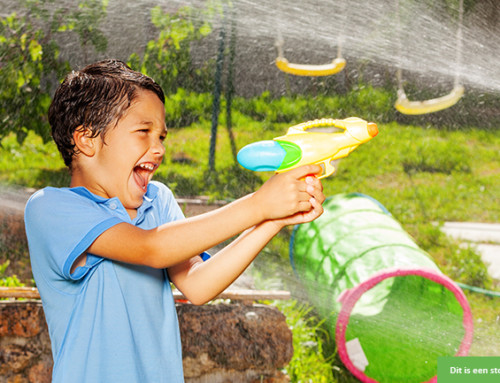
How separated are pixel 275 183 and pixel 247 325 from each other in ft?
4.44

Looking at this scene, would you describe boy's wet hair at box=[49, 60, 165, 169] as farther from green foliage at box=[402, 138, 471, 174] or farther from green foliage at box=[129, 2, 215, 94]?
green foliage at box=[402, 138, 471, 174]

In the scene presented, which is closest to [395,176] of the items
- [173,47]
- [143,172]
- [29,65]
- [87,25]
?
[173,47]

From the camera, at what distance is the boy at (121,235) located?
94 centimetres

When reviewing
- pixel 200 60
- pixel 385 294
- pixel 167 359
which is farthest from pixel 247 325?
pixel 200 60

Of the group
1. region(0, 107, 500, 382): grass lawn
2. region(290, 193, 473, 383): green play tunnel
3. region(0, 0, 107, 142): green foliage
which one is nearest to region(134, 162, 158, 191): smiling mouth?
region(290, 193, 473, 383): green play tunnel

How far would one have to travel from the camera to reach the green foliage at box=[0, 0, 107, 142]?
326cm

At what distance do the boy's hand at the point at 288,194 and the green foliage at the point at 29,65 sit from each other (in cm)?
262

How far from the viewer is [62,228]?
95cm

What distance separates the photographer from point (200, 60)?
443cm

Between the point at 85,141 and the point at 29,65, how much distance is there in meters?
2.46

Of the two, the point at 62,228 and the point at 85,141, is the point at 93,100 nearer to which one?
the point at 85,141

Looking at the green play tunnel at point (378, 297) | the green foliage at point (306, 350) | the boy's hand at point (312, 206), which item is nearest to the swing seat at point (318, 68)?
the green play tunnel at point (378, 297)

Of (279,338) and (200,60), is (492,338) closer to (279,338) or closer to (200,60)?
(279,338)

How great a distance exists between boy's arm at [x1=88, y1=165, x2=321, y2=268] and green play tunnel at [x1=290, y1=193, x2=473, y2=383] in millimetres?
1507
